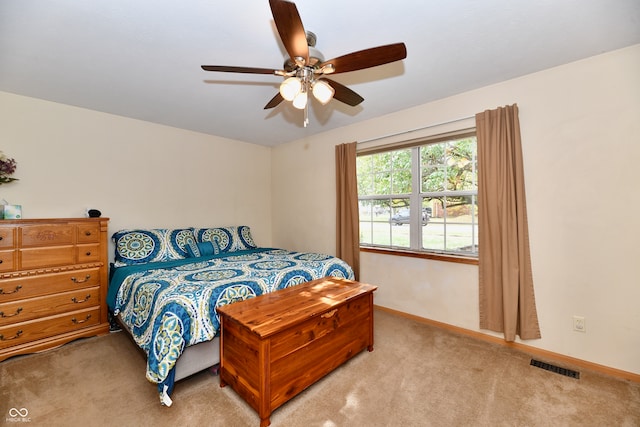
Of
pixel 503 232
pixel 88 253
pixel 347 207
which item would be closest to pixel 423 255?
pixel 503 232

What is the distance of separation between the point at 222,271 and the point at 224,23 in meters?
1.83

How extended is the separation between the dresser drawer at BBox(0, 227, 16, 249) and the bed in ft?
2.45

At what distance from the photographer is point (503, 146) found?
2385 millimetres

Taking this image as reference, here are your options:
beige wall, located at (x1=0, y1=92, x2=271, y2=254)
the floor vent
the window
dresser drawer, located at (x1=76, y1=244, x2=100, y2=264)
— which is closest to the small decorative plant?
beige wall, located at (x1=0, y1=92, x2=271, y2=254)

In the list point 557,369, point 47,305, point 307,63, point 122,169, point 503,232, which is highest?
point 307,63

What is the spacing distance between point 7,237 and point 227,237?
195 cm

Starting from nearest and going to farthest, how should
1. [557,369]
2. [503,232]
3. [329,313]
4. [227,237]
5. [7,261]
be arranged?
[329,313], [557,369], [7,261], [503,232], [227,237]

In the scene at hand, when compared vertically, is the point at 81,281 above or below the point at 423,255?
below

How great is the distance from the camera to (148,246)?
2.96m

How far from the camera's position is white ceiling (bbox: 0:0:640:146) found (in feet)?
5.12

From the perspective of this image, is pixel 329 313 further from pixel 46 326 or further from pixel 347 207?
pixel 46 326

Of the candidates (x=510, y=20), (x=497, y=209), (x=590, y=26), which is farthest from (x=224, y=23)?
(x=497, y=209)

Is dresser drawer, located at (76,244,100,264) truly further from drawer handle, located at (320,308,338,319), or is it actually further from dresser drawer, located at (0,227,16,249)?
drawer handle, located at (320,308,338,319)

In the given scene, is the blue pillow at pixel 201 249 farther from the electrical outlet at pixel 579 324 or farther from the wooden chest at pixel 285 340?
the electrical outlet at pixel 579 324
